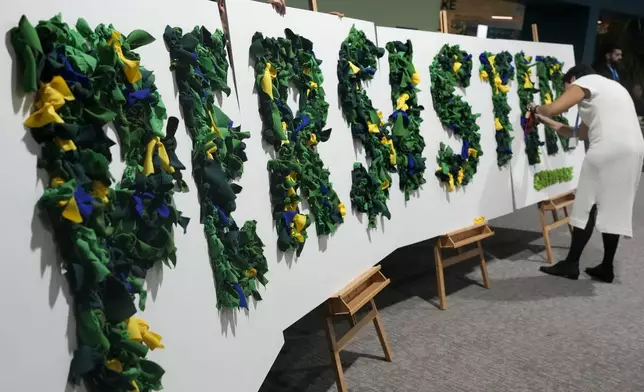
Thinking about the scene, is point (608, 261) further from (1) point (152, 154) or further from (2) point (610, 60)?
(1) point (152, 154)

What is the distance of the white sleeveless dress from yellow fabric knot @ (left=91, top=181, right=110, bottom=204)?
3.13 m

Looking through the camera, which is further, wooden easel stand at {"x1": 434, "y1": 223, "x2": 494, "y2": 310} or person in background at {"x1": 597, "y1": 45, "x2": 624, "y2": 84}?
Result: person in background at {"x1": 597, "y1": 45, "x2": 624, "y2": 84}

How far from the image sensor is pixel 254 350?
1.61 meters

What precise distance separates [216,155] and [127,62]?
39 cm

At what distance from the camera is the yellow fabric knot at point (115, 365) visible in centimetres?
108

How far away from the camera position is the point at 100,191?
108cm

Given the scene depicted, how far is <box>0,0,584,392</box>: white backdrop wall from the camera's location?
0.93m

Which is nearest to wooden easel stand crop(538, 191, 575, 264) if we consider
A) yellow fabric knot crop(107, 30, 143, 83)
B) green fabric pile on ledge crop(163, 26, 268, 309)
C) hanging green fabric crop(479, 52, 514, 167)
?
hanging green fabric crop(479, 52, 514, 167)

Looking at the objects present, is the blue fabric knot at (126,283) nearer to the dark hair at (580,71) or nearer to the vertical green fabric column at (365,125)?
the vertical green fabric column at (365,125)

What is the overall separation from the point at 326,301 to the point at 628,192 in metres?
2.22

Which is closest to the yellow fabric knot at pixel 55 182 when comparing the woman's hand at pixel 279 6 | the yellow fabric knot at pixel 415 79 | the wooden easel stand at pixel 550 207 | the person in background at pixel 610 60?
the woman's hand at pixel 279 6

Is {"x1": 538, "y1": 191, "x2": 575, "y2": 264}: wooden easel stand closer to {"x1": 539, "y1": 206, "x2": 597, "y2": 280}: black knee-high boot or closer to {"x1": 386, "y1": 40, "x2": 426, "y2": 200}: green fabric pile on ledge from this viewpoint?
{"x1": 539, "y1": 206, "x2": 597, "y2": 280}: black knee-high boot

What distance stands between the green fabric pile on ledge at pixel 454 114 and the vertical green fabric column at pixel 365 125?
0.52m

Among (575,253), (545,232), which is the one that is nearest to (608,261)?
(575,253)
